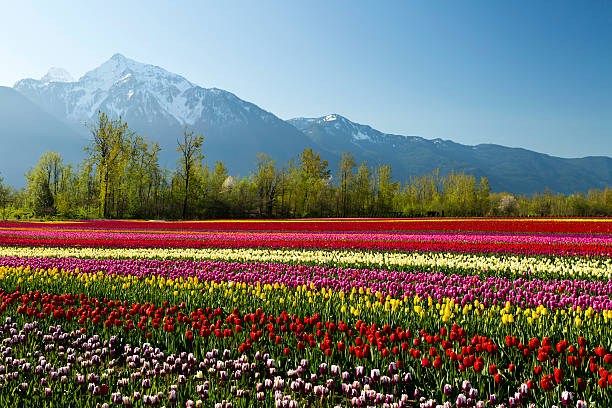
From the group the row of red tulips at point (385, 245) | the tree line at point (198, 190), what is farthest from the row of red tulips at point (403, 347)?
the tree line at point (198, 190)

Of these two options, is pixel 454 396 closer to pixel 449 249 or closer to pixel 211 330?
pixel 211 330

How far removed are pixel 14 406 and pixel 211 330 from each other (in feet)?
6.79

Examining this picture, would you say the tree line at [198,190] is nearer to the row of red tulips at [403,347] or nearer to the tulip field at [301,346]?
the tulip field at [301,346]

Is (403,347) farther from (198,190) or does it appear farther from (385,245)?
(198,190)

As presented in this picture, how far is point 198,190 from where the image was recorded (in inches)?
2420

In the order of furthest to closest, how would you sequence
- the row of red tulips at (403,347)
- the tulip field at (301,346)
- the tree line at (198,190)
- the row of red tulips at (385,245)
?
the tree line at (198,190) < the row of red tulips at (385,245) < the row of red tulips at (403,347) < the tulip field at (301,346)

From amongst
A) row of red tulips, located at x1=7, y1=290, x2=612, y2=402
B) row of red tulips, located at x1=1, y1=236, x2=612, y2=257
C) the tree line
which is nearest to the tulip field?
row of red tulips, located at x1=7, y1=290, x2=612, y2=402

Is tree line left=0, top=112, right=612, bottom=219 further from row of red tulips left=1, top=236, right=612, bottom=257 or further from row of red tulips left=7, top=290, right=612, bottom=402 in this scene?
row of red tulips left=7, top=290, right=612, bottom=402

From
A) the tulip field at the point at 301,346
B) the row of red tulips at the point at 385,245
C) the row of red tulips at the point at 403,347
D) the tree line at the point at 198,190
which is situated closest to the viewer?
the tulip field at the point at 301,346

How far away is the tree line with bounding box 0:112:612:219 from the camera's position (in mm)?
53094

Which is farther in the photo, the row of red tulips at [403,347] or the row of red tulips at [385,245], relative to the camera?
the row of red tulips at [385,245]

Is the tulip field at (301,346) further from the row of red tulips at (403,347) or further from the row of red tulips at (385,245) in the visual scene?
the row of red tulips at (385,245)

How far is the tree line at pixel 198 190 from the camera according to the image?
53094mm

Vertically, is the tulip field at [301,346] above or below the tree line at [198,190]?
below
